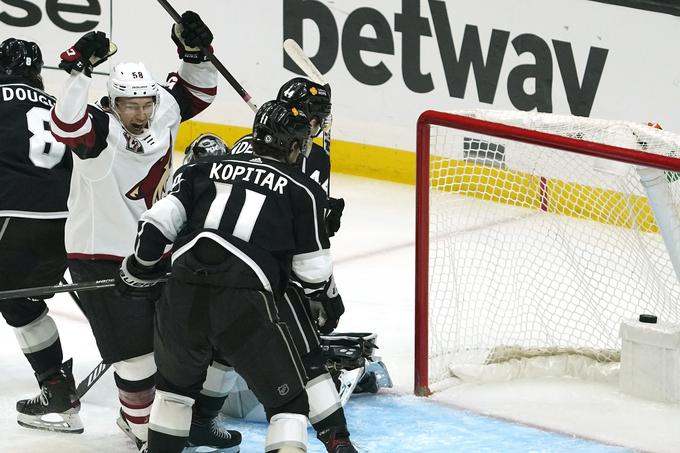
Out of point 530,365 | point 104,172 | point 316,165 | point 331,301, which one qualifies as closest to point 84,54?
point 104,172

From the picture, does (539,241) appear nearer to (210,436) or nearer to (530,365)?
(530,365)

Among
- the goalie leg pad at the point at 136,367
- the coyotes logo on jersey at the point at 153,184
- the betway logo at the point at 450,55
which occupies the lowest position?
the goalie leg pad at the point at 136,367

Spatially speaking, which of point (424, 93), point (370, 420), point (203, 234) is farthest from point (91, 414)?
point (424, 93)

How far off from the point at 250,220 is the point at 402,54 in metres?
3.74

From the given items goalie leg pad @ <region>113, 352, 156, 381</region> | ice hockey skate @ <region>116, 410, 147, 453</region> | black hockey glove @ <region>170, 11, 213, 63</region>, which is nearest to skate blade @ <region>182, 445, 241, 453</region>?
ice hockey skate @ <region>116, 410, 147, 453</region>

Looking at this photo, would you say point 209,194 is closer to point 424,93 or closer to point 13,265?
point 13,265

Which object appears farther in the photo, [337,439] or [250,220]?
[337,439]

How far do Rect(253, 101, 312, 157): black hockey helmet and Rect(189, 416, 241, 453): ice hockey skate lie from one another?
0.93 meters

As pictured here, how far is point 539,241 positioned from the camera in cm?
492

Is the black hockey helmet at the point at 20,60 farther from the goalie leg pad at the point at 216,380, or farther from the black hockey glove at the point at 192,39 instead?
the goalie leg pad at the point at 216,380

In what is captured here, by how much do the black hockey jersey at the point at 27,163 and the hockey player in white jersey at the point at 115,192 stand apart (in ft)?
0.94

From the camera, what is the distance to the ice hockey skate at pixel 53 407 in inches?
152

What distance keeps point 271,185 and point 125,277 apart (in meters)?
0.47

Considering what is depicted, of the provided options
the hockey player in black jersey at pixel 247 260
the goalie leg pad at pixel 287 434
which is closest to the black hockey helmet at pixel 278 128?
the hockey player in black jersey at pixel 247 260
